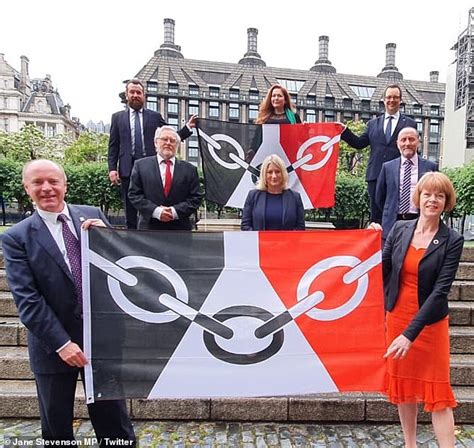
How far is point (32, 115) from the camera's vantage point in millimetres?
89938

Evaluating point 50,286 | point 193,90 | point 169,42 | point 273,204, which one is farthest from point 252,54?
point 50,286

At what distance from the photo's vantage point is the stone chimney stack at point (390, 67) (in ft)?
290

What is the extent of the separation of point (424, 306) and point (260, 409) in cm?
186

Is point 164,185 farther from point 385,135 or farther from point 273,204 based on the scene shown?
point 385,135

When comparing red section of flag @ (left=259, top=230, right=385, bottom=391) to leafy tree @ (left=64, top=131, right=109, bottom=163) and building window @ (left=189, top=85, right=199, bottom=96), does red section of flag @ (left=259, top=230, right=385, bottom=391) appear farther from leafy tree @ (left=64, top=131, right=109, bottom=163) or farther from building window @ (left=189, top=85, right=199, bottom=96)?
building window @ (left=189, top=85, right=199, bottom=96)

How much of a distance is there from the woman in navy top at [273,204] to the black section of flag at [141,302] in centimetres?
99

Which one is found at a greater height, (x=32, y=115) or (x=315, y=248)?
(x=32, y=115)

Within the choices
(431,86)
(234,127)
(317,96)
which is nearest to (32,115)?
Result: (317,96)

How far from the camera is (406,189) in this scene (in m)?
4.25

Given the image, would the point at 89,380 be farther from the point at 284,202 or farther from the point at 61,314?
the point at 284,202

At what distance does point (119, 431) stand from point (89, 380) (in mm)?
479

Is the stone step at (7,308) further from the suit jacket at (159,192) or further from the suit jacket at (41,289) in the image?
the suit jacket at (41,289)

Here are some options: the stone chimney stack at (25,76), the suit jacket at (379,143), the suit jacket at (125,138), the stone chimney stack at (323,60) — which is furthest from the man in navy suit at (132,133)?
the stone chimney stack at (25,76)

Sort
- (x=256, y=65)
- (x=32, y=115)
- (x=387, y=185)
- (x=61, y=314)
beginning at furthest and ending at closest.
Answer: (x=32, y=115), (x=256, y=65), (x=387, y=185), (x=61, y=314)
